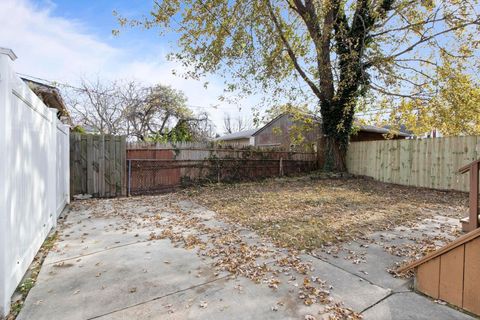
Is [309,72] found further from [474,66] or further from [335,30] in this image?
[474,66]

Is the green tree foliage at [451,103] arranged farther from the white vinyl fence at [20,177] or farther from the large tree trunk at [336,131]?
the white vinyl fence at [20,177]

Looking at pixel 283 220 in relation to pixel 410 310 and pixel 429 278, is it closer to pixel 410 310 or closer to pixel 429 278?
pixel 429 278

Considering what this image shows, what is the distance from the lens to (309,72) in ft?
33.4

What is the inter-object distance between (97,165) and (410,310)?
284 inches

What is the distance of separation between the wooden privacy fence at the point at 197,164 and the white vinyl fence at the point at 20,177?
3.82 m

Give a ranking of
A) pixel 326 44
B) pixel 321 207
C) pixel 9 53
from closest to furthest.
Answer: pixel 9 53 < pixel 321 207 < pixel 326 44

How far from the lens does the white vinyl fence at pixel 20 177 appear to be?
2.00m

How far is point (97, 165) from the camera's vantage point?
23.2ft

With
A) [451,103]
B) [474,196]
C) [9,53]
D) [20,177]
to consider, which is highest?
[451,103]

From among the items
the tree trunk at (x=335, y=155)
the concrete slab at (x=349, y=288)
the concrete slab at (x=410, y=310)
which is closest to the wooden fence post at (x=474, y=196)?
the concrete slab at (x=410, y=310)

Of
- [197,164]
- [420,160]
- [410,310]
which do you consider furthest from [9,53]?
[420,160]

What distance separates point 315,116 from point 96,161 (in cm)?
904

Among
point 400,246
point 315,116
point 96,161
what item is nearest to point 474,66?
point 315,116

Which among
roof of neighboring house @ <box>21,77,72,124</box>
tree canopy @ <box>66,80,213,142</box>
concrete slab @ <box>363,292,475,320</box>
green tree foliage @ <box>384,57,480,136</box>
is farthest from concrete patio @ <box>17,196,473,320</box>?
tree canopy @ <box>66,80,213,142</box>
